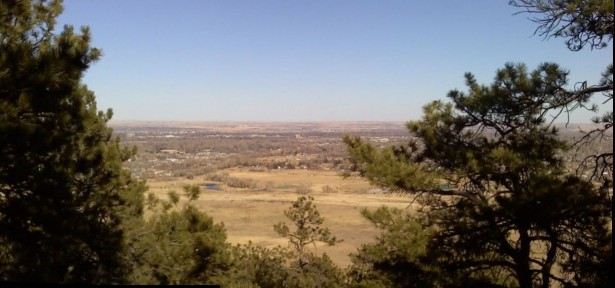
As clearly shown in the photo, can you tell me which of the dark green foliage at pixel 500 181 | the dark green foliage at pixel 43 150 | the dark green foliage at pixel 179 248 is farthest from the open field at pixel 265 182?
the dark green foliage at pixel 43 150

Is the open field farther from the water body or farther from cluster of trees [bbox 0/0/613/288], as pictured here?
cluster of trees [bbox 0/0/613/288]

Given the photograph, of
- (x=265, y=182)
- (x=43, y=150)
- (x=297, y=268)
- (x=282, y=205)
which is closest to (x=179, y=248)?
(x=43, y=150)

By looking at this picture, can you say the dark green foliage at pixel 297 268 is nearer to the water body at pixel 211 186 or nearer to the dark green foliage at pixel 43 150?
the dark green foliage at pixel 43 150

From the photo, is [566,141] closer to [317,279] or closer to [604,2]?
[604,2]

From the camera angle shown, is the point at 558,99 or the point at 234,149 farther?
the point at 234,149

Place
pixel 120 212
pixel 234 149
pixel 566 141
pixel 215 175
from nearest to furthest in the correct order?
pixel 566 141 → pixel 120 212 → pixel 215 175 → pixel 234 149

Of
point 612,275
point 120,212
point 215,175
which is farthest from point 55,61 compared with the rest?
point 215,175
